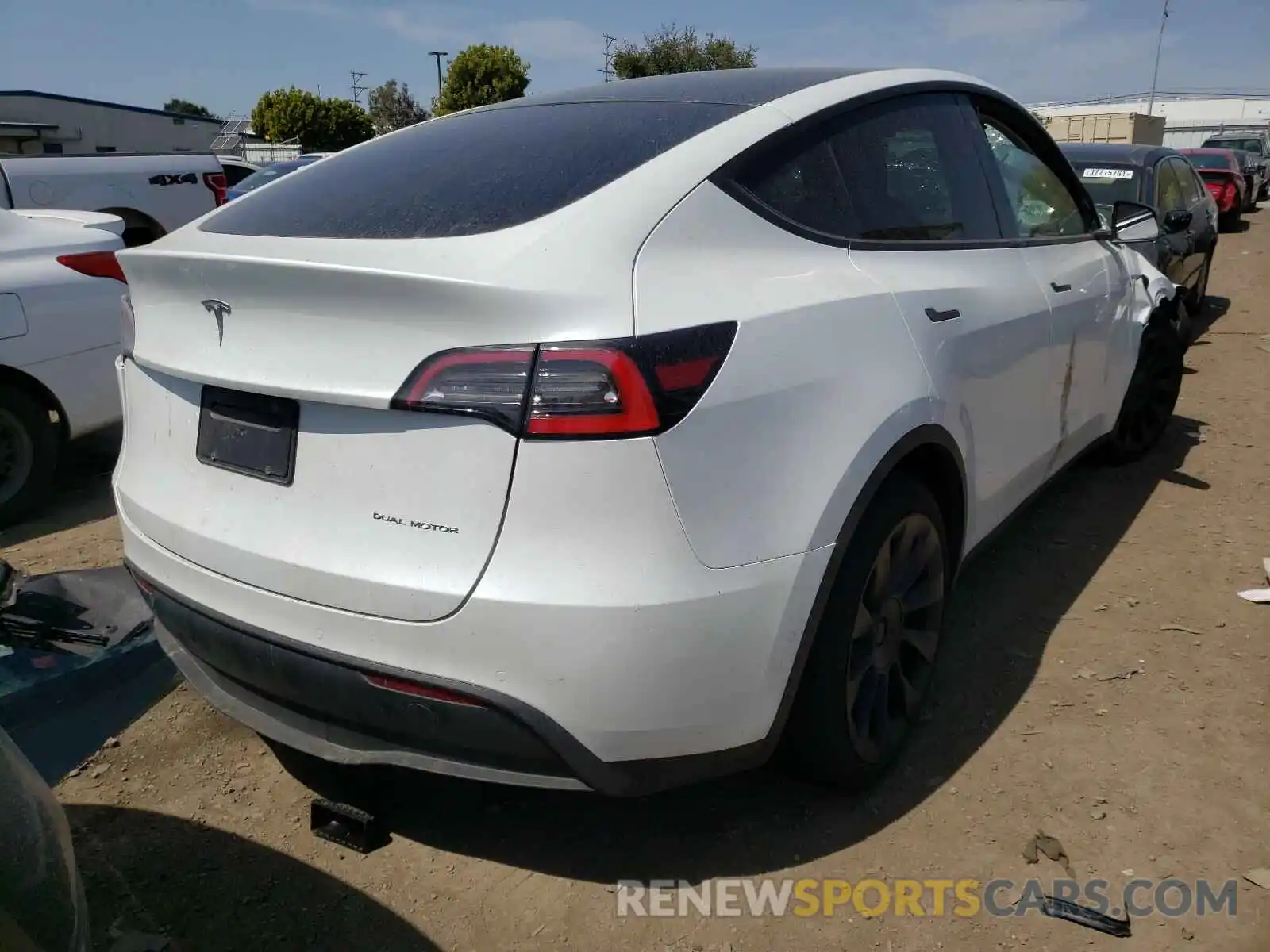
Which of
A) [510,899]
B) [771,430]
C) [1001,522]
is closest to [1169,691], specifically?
[1001,522]

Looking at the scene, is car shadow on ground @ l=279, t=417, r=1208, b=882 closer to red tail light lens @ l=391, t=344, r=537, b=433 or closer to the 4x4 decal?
red tail light lens @ l=391, t=344, r=537, b=433

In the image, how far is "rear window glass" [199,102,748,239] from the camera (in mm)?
2064

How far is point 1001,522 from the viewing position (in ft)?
10.8

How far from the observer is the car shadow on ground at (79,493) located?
4.48 meters

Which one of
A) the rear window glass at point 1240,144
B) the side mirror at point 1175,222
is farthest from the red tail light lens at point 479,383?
the rear window glass at point 1240,144

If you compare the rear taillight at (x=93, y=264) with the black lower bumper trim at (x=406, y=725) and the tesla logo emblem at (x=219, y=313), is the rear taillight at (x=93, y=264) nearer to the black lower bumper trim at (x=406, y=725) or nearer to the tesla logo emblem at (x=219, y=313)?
the tesla logo emblem at (x=219, y=313)

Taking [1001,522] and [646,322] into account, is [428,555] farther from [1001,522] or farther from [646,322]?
[1001,522]

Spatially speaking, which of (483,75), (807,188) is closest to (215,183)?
(807,188)

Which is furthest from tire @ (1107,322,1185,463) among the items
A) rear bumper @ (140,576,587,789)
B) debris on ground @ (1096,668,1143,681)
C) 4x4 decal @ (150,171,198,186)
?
4x4 decal @ (150,171,198,186)

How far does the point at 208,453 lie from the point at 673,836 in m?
1.41

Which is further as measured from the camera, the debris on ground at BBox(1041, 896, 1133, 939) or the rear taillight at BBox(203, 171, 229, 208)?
the rear taillight at BBox(203, 171, 229, 208)

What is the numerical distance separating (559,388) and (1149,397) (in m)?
4.18

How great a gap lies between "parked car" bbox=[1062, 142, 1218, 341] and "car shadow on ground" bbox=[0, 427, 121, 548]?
5.93m

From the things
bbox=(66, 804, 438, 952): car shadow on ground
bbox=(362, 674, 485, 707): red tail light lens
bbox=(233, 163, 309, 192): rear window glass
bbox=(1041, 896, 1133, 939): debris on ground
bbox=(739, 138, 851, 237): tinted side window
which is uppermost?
bbox=(233, 163, 309, 192): rear window glass
